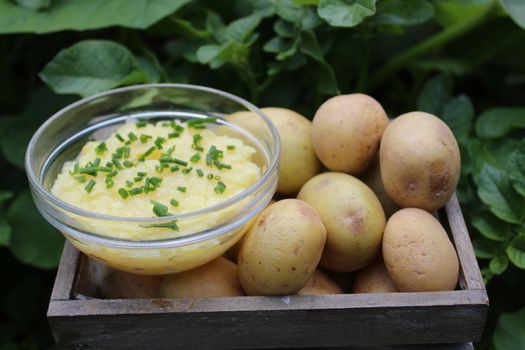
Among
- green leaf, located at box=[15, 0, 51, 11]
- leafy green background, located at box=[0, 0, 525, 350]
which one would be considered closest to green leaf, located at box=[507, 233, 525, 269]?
leafy green background, located at box=[0, 0, 525, 350]

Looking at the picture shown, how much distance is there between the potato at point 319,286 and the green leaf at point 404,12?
51 centimetres

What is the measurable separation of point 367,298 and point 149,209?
29 cm

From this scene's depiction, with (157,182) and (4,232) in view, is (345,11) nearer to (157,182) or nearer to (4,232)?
(157,182)

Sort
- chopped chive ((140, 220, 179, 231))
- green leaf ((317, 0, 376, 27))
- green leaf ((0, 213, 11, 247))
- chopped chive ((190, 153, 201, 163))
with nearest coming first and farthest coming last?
chopped chive ((140, 220, 179, 231)) < chopped chive ((190, 153, 201, 163)) < green leaf ((317, 0, 376, 27)) < green leaf ((0, 213, 11, 247))

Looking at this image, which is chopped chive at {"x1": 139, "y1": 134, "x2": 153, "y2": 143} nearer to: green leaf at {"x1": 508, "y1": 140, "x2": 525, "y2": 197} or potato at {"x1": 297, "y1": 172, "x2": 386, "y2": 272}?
potato at {"x1": 297, "y1": 172, "x2": 386, "y2": 272}

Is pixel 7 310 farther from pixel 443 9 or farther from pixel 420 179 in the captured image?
pixel 443 9

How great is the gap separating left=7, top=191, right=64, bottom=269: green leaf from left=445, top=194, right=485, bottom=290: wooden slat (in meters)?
0.70

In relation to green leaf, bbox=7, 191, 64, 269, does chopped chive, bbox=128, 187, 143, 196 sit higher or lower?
higher

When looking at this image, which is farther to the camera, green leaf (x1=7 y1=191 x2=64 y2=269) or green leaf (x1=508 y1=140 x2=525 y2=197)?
green leaf (x1=7 y1=191 x2=64 y2=269)


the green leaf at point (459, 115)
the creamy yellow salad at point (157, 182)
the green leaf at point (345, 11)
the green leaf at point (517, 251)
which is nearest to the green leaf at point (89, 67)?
the creamy yellow salad at point (157, 182)

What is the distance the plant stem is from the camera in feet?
4.49

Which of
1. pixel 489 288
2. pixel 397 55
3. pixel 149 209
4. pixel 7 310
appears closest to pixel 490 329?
pixel 489 288

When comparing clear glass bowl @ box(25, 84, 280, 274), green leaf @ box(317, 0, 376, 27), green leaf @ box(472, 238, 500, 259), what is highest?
green leaf @ box(317, 0, 376, 27)

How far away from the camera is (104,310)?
34.1 inches
